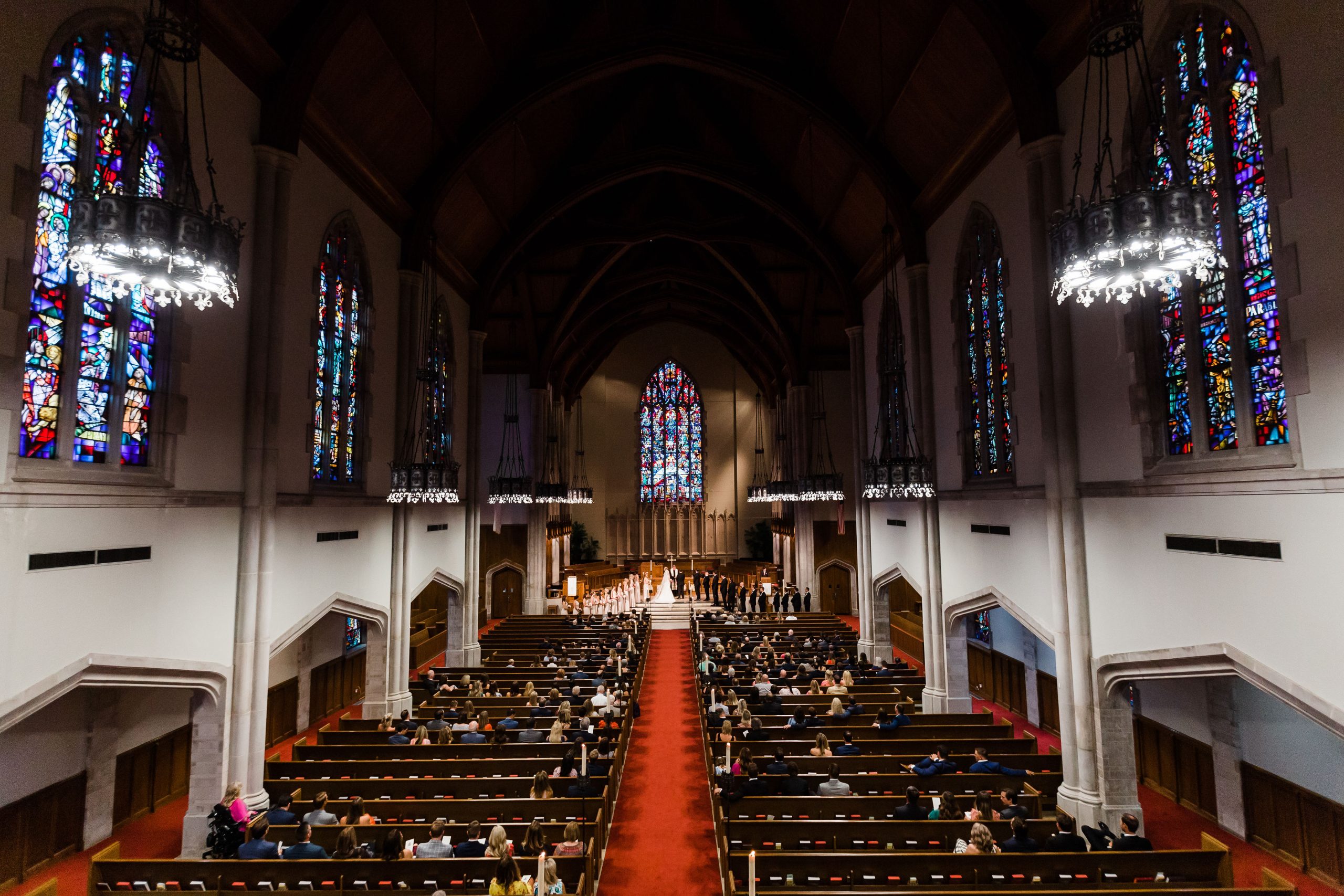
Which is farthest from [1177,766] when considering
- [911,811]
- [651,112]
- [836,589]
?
[651,112]

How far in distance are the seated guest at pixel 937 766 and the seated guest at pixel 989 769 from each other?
0.84 feet

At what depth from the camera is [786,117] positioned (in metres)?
16.5

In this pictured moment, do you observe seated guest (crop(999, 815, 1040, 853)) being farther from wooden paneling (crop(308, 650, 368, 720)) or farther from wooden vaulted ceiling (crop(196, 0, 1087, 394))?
wooden paneling (crop(308, 650, 368, 720))

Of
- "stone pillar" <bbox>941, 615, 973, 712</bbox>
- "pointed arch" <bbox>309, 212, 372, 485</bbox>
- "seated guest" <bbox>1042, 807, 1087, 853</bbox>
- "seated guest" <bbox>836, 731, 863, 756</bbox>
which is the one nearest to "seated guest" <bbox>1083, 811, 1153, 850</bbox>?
"seated guest" <bbox>1042, 807, 1087, 853</bbox>

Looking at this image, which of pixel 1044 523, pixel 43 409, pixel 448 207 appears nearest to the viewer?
pixel 43 409

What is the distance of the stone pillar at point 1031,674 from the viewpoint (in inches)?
586

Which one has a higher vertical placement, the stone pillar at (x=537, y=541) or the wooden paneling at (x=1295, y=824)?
the stone pillar at (x=537, y=541)

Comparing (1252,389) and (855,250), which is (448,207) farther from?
(1252,389)

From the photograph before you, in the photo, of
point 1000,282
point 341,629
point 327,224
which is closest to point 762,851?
point 1000,282

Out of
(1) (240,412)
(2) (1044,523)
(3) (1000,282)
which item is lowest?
(2) (1044,523)

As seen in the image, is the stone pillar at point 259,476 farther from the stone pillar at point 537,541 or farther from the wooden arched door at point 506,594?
the wooden arched door at point 506,594

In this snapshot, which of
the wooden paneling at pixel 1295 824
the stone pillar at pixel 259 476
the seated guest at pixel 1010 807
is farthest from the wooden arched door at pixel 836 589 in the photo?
the stone pillar at pixel 259 476

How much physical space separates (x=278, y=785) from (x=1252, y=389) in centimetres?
1265

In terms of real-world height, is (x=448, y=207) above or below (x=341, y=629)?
above
